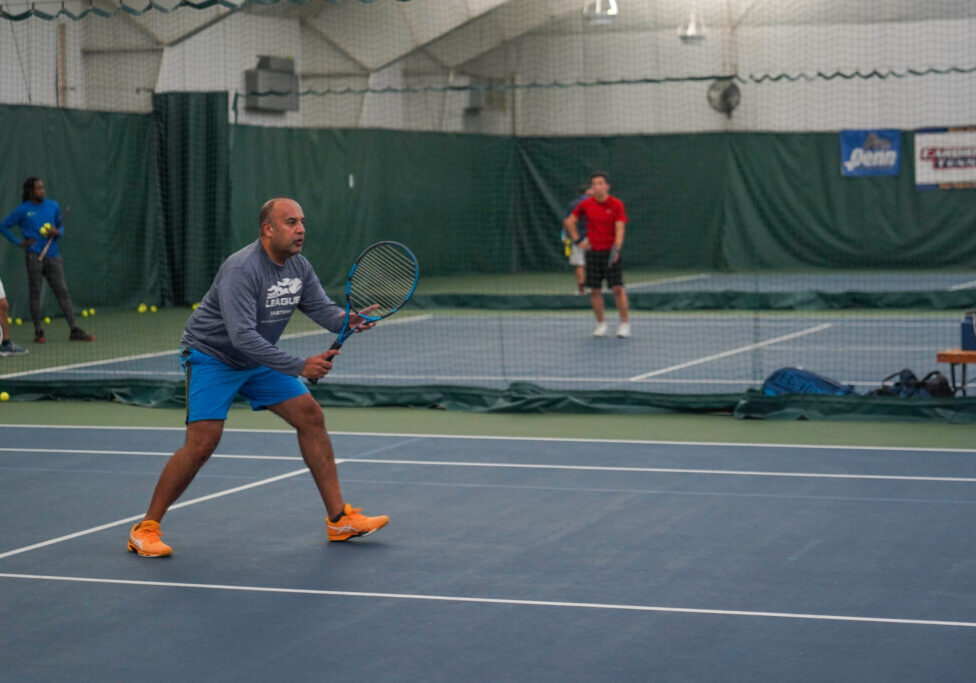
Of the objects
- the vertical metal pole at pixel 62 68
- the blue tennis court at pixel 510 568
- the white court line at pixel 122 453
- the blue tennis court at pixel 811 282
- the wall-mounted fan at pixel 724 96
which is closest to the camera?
the blue tennis court at pixel 510 568

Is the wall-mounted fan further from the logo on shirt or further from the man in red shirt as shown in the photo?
the logo on shirt

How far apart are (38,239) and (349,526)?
9986 millimetres

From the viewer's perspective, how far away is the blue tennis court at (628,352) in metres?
12.0

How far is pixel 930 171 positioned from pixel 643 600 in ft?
76.4

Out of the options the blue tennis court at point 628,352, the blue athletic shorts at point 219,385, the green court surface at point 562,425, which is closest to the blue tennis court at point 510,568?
the green court surface at point 562,425

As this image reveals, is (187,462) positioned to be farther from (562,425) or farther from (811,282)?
(811,282)

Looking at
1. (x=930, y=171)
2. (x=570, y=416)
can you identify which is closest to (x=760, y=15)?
(x=930, y=171)

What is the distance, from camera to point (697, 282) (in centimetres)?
2422

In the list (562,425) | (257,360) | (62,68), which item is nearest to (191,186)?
(62,68)

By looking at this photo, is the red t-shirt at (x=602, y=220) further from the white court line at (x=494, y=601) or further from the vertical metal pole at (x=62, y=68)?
the white court line at (x=494, y=601)

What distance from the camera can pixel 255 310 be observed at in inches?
227

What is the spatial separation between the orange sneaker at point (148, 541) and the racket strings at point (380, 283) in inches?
49.2

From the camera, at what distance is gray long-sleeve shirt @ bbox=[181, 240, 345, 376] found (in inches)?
222

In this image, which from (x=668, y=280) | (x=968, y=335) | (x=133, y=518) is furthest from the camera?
(x=668, y=280)
